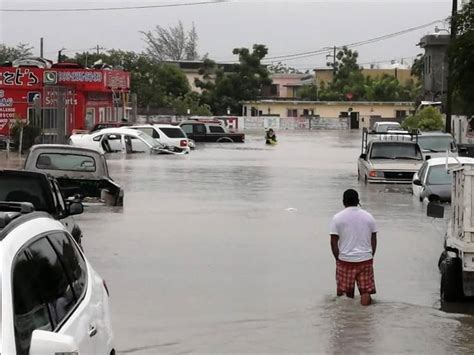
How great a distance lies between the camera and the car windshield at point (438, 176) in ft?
77.5

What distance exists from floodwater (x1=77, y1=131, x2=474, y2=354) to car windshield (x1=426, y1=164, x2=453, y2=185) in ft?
2.32

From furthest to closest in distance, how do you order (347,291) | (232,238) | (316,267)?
(232,238)
(316,267)
(347,291)

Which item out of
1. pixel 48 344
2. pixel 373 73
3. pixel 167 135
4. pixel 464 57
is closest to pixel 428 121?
pixel 167 135

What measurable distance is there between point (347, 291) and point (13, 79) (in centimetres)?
4101

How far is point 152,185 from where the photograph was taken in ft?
99.0

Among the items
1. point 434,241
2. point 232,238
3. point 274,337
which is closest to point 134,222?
point 232,238

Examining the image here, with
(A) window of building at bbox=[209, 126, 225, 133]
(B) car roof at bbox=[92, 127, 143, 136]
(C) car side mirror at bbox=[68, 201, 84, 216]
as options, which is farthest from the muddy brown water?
(A) window of building at bbox=[209, 126, 225, 133]

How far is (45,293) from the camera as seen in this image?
5297mm

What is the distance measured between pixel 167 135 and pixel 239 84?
215ft

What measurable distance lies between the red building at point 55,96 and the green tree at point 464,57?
2495 centimetres

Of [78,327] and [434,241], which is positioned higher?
[78,327]

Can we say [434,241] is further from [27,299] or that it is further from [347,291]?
[27,299]

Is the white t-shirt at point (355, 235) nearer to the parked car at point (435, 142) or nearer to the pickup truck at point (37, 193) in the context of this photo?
the pickup truck at point (37, 193)

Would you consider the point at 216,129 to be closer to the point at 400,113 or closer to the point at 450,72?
the point at 450,72
